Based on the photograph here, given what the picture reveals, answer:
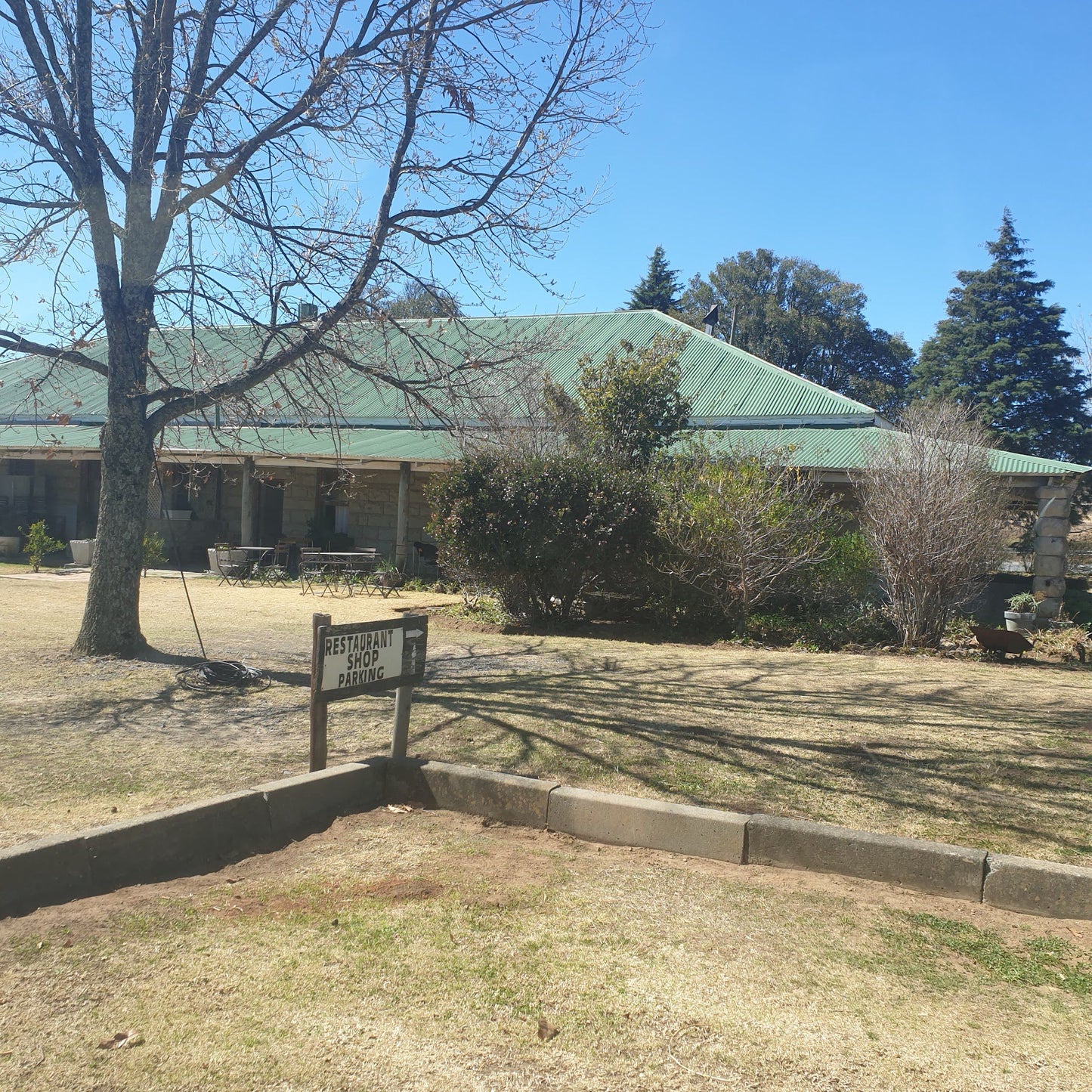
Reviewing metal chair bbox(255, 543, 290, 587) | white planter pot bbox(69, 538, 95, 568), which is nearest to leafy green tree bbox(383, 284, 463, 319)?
metal chair bbox(255, 543, 290, 587)

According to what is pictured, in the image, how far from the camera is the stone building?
14812mm

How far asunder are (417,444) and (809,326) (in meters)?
29.3

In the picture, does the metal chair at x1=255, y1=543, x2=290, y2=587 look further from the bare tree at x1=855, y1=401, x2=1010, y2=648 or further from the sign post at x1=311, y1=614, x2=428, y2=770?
the sign post at x1=311, y1=614, x2=428, y2=770

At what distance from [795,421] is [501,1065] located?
55.0 feet

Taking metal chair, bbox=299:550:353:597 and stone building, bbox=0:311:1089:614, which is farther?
metal chair, bbox=299:550:353:597

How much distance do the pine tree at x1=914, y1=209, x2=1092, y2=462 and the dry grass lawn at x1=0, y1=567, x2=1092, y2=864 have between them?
27.3 meters

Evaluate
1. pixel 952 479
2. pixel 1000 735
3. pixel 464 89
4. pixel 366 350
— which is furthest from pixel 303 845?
pixel 952 479

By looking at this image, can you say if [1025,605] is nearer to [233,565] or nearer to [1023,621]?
[1023,621]

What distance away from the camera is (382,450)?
2023 centimetres

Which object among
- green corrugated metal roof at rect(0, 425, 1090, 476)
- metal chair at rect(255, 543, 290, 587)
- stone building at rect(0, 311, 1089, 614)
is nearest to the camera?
green corrugated metal roof at rect(0, 425, 1090, 476)

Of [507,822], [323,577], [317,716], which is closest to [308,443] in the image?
[323,577]

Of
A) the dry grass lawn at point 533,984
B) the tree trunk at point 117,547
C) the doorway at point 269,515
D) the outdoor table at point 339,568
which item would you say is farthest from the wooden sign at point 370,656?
the doorway at point 269,515

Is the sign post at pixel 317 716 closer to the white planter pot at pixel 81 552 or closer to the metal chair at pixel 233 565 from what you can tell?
the metal chair at pixel 233 565

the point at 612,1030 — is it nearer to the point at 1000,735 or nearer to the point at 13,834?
the point at 13,834
